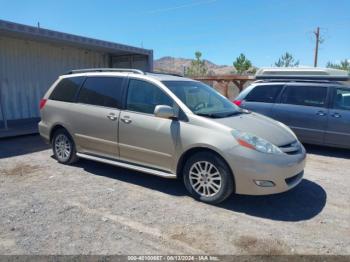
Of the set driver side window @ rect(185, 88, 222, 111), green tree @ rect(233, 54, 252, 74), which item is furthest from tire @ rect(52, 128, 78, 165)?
green tree @ rect(233, 54, 252, 74)

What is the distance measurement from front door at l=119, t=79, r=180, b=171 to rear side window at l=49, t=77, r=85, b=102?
1.32 metres

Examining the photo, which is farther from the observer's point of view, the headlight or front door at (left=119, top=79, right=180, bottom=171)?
front door at (left=119, top=79, right=180, bottom=171)

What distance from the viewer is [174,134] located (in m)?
4.33

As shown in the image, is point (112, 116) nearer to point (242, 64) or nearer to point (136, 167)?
point (136, 167)

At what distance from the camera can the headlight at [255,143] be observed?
3.89 meters

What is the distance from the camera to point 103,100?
525 cm

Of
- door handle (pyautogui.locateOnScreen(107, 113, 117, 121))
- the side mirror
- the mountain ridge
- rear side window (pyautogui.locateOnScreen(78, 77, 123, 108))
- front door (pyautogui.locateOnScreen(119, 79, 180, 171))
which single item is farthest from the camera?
the mountain ridge

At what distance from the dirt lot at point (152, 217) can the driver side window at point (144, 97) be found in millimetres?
1218

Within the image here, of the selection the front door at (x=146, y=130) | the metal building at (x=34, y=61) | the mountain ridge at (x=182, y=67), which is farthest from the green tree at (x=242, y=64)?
the front door at (x=146, y=130)

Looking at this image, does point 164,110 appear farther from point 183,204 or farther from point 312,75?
point 312,75

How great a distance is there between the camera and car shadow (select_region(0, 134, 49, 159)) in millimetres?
7123

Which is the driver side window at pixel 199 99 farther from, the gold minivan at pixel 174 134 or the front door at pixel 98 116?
the front door at pixel 98 116

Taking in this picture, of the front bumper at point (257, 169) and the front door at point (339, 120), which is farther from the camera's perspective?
the front door at point (339, 120)

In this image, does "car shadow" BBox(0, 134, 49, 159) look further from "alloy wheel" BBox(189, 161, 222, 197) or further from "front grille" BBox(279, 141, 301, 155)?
"front grille" BBox(279, 141, 301, 155)
